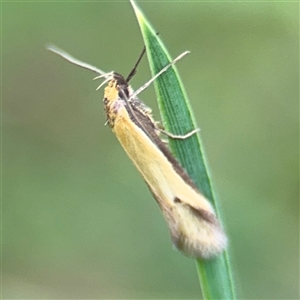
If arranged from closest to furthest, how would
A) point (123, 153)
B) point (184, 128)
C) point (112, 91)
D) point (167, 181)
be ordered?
point (184, 128) → point (167, 181) → point (112, 91) → point (123, 153)

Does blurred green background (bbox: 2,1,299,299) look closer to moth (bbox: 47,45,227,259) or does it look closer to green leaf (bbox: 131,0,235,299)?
moth (bbox: 47,45,227,259)

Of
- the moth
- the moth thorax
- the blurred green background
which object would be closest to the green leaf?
the moth

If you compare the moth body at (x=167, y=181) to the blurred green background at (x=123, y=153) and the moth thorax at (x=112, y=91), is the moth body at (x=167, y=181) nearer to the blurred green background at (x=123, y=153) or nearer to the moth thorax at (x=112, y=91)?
the moth thorax at (x=112, y=91)

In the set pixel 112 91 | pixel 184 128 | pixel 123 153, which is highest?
pixel 123 153

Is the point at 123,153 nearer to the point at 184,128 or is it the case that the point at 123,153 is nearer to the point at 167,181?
the point at 167,181

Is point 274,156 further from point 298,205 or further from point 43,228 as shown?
point 43,228

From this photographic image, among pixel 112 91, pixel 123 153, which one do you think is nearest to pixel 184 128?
pixel 112 91
